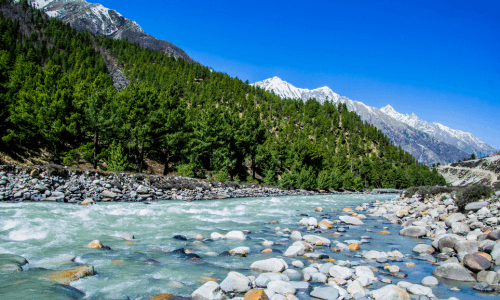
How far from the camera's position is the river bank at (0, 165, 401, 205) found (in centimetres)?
1602

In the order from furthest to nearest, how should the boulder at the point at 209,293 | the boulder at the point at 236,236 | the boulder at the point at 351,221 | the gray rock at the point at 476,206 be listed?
the boulder at the point at 351,221 < the gray rock at the point at 476,206 < the boulder at the point at 236,236 < the boulder at the point at 209,293

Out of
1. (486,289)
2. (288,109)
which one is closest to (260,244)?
(486,289)

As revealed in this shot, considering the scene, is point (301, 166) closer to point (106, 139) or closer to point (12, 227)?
point (106, 139)

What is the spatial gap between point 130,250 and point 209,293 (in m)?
3.99

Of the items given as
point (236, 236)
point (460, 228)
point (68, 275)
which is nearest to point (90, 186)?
point (236, 236)

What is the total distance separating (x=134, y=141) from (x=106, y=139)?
4.37 meters

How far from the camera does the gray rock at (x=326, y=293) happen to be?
4.86 metres

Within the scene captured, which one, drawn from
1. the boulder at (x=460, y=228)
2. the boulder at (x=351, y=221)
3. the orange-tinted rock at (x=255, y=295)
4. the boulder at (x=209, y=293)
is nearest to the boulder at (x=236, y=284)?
the boulder at (x=209, y=293)

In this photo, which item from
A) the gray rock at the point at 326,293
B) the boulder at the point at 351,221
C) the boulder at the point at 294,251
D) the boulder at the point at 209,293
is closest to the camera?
the boulder at the point at 209,293

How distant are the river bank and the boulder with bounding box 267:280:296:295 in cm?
1537

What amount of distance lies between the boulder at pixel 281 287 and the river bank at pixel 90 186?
1537 cm

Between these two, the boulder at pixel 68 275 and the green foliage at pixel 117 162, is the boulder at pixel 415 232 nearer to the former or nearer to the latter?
the boulder at pixel 68 275

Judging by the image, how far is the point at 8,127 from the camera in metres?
29.3

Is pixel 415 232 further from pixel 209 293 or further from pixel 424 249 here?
pixel 209 293
